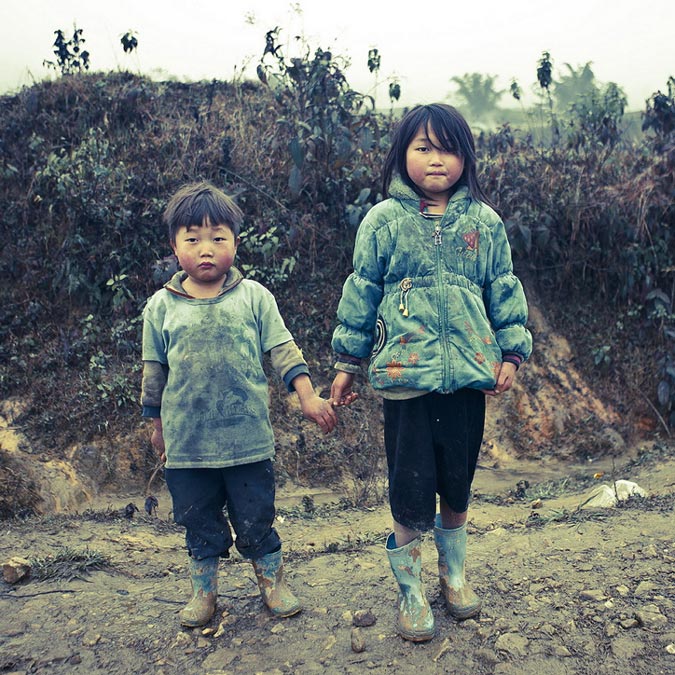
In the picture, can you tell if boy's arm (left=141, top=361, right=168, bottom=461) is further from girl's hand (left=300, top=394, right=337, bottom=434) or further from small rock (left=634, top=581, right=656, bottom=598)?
small rock (left=634, top=581, right=656, bottom=598)

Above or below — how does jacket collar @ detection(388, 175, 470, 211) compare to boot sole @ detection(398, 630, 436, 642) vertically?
above

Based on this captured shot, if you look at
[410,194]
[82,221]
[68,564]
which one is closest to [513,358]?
[410,194]

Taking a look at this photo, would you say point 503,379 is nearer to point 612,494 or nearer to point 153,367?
point 153,367

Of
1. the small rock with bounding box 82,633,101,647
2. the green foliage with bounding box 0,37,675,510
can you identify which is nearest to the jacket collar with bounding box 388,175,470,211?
the small rock with bounding box 82,633,101,647

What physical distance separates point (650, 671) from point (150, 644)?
166 centimetres

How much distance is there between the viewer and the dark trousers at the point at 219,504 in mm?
2404

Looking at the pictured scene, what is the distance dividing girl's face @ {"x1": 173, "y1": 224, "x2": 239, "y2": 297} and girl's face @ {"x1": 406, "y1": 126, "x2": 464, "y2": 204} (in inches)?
27.1

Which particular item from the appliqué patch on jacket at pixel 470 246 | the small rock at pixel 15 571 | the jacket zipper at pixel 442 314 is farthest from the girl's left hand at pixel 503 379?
the small rock at pixel 15 571

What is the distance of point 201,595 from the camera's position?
2.52 metres

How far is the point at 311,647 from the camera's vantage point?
2.33 m

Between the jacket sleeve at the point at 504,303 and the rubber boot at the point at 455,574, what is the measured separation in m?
0.68

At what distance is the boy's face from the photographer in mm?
2369

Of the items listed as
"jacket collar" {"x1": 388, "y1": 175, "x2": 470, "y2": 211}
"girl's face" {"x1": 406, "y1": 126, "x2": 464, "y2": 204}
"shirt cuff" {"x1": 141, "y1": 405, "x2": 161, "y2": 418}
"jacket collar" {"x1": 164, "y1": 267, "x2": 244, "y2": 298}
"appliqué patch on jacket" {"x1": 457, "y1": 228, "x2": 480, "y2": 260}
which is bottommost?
"shirt cuff" {"x1": 141, "y1": 405, "x2": 161, "y2": 418}

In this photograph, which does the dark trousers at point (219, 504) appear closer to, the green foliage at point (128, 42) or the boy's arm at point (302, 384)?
the boy's arm at point (302, 384)
